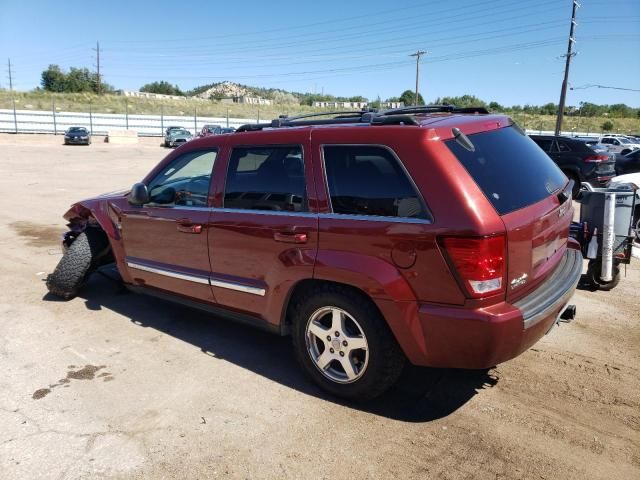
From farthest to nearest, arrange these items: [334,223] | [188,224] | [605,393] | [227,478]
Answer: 1. [188,224]
2. [605,393]
3. [334,223]
4. [227,478]

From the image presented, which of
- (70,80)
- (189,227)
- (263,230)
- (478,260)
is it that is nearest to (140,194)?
(189,227)

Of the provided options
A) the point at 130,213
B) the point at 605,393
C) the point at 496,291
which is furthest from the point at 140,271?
the point at 605,393

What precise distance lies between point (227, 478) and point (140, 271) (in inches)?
97.8

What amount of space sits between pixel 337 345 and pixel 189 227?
159cm

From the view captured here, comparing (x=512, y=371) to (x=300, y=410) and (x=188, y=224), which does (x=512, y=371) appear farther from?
(x=188, y=224)

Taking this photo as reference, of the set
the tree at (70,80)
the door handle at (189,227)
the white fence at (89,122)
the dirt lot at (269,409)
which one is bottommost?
the dirt lot at (269,409)

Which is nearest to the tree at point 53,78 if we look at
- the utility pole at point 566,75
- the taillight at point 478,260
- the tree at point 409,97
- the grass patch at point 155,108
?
the grass patch at point 155,108

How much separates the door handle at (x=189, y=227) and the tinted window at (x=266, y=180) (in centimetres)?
33

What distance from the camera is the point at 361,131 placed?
3.20 m

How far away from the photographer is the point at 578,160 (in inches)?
532

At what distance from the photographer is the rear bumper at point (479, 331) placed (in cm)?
275

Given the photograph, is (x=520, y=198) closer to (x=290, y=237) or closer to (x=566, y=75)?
(x=290, y=237)

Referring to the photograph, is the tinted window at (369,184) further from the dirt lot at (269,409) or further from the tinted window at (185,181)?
the dirt lot at (269,409)

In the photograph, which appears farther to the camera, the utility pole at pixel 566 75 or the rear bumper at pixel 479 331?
the utility pole at pixel 566 75
